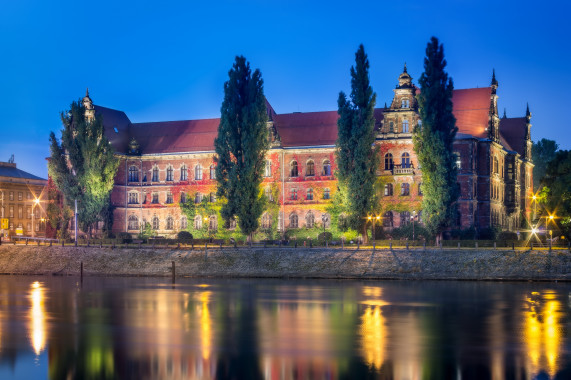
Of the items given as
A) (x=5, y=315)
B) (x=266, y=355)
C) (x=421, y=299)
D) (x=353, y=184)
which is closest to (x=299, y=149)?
(x=353, y=184)

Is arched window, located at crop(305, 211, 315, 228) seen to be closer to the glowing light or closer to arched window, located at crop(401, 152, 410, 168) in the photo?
arched window, located at crop(401, 152, 410, 168)

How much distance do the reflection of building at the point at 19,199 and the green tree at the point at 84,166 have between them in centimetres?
3474

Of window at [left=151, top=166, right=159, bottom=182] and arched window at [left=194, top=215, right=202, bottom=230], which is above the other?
window at [left=151, top=166, right=159, bottom=182]

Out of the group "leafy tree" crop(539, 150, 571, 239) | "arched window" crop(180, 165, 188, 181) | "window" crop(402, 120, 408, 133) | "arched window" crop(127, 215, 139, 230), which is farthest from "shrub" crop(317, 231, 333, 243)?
"arched window" crop(127, 215, 139, 230)

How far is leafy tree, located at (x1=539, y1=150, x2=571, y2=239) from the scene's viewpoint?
65938mm

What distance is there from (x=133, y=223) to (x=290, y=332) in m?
61.1

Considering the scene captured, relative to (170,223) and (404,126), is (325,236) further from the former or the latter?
(170,223)

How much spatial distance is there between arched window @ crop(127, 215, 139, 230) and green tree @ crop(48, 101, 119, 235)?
31.9ft

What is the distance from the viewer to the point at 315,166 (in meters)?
85.6

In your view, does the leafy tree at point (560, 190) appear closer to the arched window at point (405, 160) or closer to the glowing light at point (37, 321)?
the arched window at point (405, 160)

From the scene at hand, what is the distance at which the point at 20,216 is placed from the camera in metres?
118

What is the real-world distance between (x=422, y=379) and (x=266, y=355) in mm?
6534

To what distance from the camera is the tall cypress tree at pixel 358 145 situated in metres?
71.2

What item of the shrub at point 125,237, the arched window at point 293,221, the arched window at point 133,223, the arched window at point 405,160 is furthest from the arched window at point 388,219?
the arched window at point 133,223
